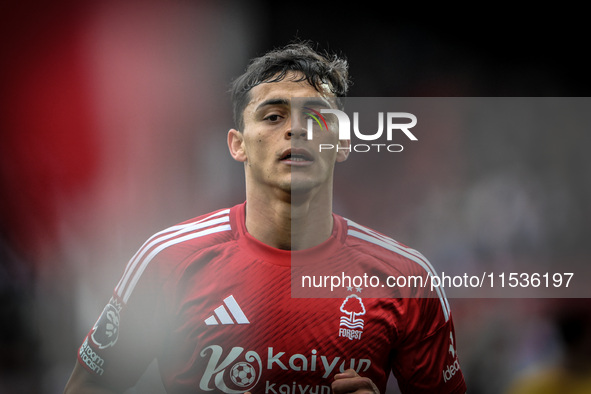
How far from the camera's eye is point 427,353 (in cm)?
158

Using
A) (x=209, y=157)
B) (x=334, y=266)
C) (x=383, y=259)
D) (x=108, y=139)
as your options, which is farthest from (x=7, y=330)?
(x=383, y=259)

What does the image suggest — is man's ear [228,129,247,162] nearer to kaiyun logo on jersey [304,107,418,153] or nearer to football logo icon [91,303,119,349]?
kaiyun logo on jersey [304,107,418,153]

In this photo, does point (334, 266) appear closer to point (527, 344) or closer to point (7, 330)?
point (527, 344)

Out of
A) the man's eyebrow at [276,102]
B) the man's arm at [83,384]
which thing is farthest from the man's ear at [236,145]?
the man's arm at [83,384]

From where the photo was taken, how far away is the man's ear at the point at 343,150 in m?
1.60

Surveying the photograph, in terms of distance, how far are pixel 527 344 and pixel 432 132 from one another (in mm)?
834

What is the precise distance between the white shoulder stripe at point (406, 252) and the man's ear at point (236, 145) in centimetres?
46

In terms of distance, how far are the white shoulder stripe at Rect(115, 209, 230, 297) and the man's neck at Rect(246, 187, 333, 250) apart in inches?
5.2

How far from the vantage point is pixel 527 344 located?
166 cm

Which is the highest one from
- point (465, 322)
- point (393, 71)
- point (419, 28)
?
point (419, 28)

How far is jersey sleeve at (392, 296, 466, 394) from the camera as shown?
5.11 ft

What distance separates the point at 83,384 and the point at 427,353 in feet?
3.88

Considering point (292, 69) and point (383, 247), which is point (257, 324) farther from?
point (292, 69)

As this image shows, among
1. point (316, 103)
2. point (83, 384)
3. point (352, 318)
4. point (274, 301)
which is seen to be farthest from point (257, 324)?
point (316, 103)
